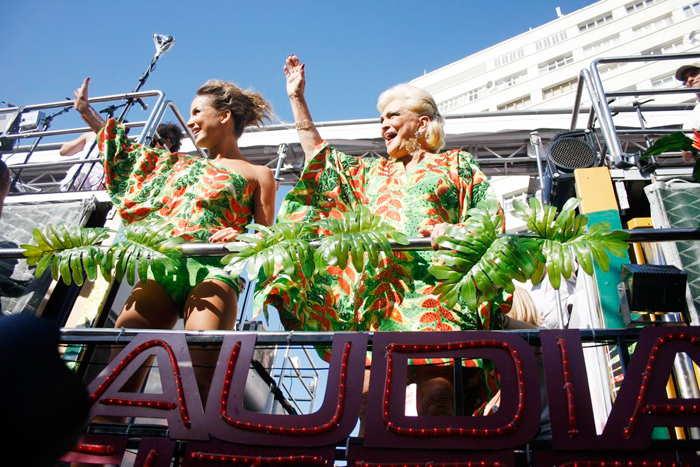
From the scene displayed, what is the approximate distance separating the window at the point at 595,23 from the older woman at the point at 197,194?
110ft

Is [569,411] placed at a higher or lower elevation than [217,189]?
lower

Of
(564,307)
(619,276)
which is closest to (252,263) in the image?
(619,276)

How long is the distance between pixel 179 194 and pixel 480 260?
1489mm

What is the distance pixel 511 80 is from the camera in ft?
107

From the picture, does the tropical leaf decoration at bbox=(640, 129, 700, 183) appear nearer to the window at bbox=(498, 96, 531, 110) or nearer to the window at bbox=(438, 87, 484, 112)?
the window at bbox=(498, 96, 531, 110)

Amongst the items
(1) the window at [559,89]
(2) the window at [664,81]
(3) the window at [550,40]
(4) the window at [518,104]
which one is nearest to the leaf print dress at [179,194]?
(2) the window at [664,81]

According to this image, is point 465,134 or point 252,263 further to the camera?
point 465,134

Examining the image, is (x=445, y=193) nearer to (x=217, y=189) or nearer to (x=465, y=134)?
(x=217, y=189)

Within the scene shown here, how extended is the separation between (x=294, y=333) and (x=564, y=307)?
3106 mm

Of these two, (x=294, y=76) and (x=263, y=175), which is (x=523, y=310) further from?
(x=294, y=76)

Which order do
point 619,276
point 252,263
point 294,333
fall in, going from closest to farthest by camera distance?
1. point 294,333
2. point 252,263
3. point 619,276

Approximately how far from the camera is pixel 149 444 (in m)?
1.71

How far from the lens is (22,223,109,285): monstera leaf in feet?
7.57

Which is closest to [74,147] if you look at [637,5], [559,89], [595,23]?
[559,89]
